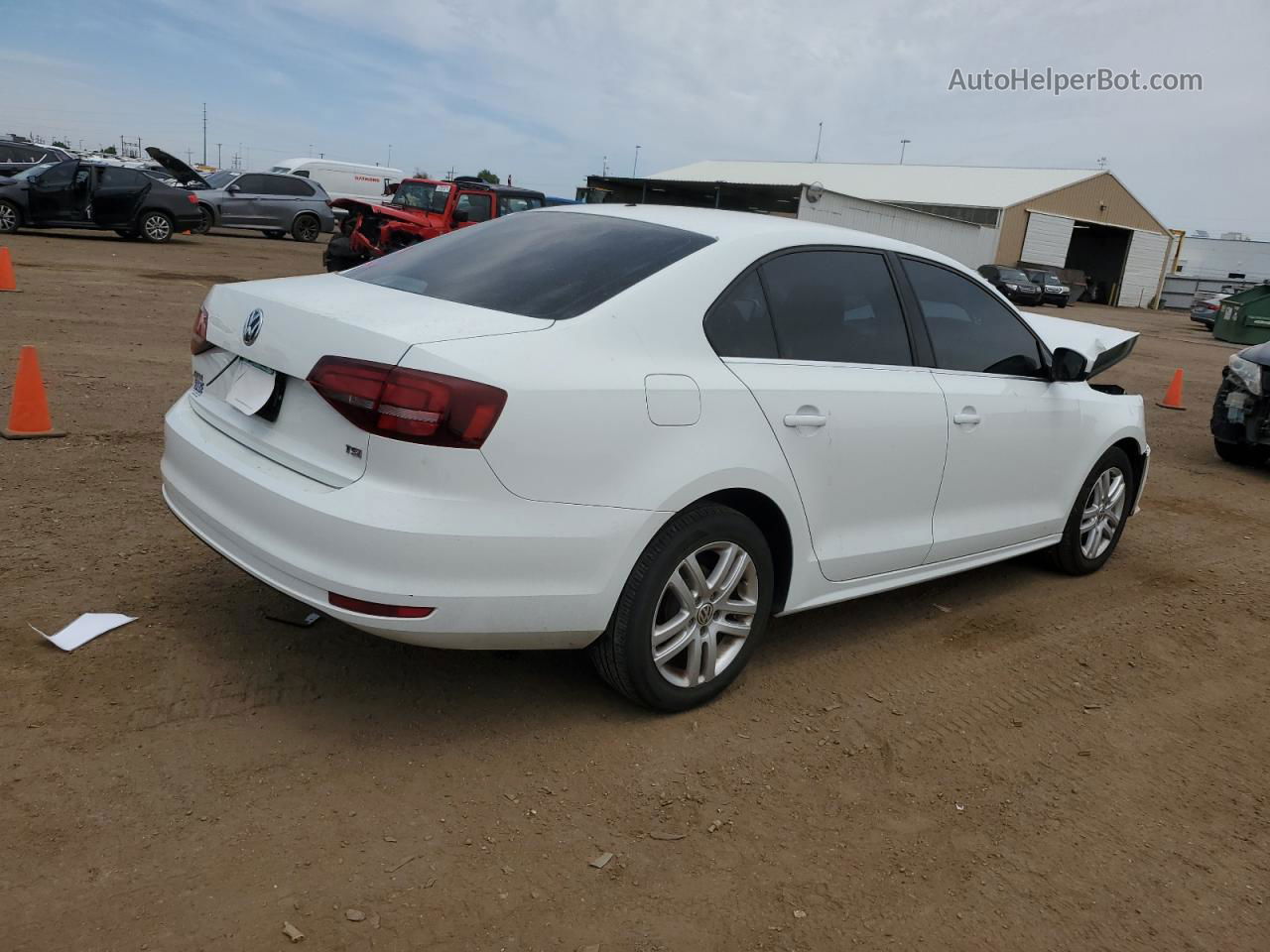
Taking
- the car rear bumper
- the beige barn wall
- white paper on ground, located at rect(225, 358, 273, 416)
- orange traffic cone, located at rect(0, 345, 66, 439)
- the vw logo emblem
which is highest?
the beige barn wall

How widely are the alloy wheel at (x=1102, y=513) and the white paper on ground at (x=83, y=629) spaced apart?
4399 millimetres

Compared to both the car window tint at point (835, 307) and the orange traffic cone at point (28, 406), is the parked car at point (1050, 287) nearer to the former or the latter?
the car window tint at point (835, 307)

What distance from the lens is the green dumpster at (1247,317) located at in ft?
87.4

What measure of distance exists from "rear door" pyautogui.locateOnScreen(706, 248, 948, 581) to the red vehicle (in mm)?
12992

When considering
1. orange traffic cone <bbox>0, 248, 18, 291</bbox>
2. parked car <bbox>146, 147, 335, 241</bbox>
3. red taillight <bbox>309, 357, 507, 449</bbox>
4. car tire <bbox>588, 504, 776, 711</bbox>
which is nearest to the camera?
red taillight <bbox>309, 357, 507, 449</bbox>

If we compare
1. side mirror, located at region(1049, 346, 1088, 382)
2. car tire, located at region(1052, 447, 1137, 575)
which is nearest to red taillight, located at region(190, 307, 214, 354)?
side mirror, located at region(1049, 346, 1088, 382)

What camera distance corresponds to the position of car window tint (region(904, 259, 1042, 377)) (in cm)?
431

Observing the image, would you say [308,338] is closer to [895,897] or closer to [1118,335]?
[895,897]

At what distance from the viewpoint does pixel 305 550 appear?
297 centimetres

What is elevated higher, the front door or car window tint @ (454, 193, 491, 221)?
car window tint @ (454, 193, 491, 221)

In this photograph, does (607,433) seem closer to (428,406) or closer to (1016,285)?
(428,406)

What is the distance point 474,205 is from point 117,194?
7311mm

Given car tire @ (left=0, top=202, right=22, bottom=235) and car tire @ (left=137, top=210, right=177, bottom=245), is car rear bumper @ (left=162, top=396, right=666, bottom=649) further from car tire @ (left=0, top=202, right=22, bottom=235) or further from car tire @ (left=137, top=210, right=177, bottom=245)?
car tire @ (left=137, top=210, right=177, bottom=245)

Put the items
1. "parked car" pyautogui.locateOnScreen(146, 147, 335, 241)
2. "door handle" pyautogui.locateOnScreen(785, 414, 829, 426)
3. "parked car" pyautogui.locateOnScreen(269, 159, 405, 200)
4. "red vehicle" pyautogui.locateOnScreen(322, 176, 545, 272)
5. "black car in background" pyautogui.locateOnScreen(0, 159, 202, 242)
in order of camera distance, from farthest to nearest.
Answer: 1. "parked car" pyautogui.locateOnScreen(269, 159, 405, 200)
2. "parked car" pyautogui.locateOnScreen(146, 147, 335, 241)
3. "black car in background" pyautogui.locateOnScreen(0, 159, 202, 242)
4. "red vehicle" pyautogui.locateOnScreen(322, 176, 545, 272)
5. "door handle" pyautogui.locateOnScreen(785, 414, 829, 426)
